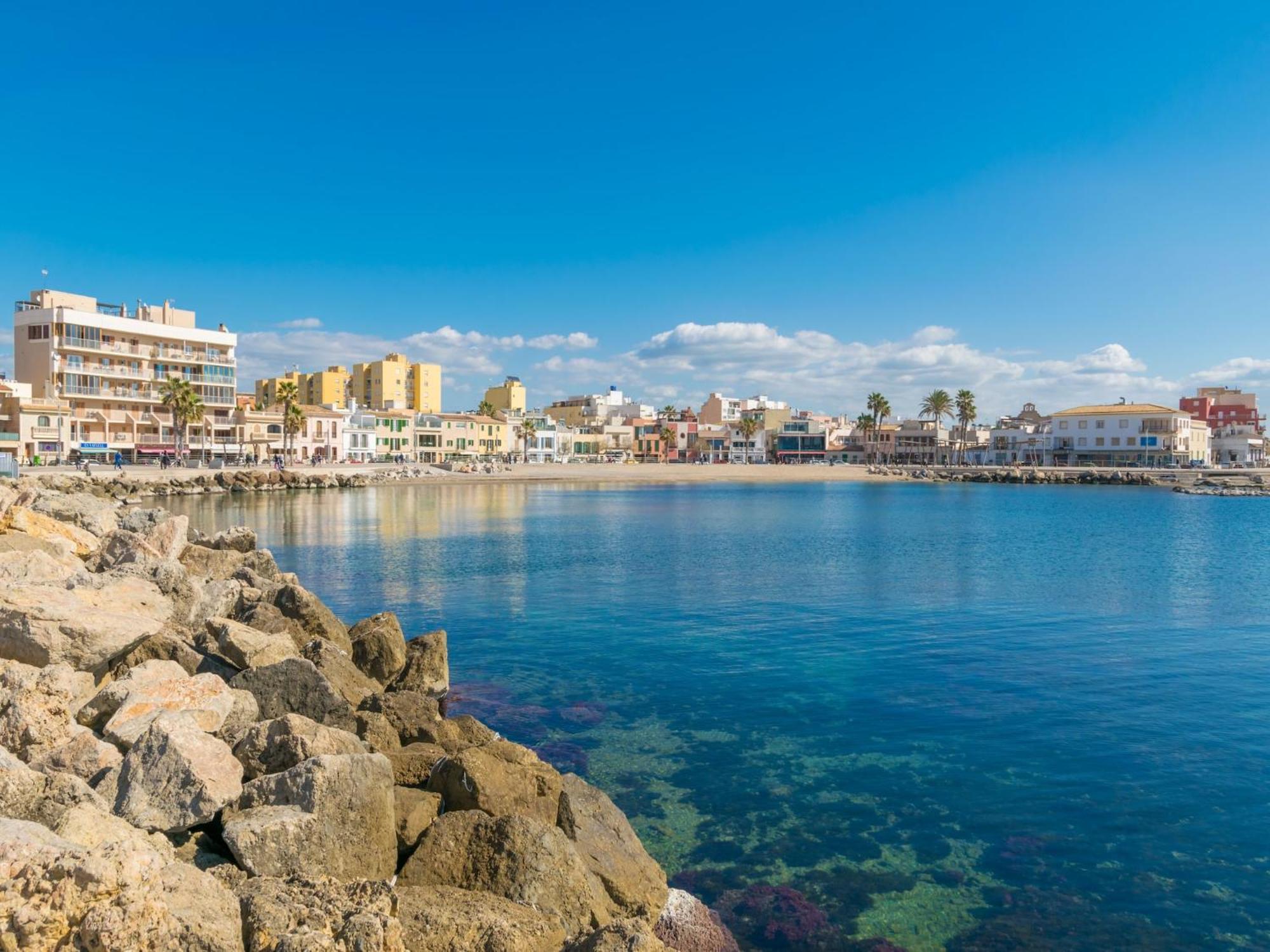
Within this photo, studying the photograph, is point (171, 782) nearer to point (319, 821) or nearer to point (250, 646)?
point (319, 821)

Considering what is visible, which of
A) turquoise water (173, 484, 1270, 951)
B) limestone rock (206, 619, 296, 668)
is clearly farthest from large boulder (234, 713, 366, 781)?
turquoise water (173, 484, 1270, 951)

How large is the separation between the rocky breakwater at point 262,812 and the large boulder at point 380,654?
67.0 inches

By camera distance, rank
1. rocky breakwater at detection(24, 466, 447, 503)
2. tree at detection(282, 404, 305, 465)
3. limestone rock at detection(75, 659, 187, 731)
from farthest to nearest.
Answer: tree at detection(282, 404, 305, 465) → rocky breakwater at detection(24, 466, 447, 503) → limestone rock at detection(75, 659, 187, 731)

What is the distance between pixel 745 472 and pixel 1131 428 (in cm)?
6189

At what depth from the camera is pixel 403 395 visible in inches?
5950

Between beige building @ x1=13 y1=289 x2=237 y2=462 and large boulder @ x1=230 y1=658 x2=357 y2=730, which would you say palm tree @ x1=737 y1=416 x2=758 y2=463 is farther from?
large boulder @ x1=230 y1=658 x2=357 y2=730

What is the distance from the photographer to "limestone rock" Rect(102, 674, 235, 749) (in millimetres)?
8969

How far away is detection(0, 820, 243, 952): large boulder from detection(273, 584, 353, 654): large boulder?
432 inches

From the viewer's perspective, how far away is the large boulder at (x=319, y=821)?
7102 millimetres

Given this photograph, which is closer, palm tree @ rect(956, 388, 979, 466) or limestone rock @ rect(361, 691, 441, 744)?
limestone rock @ rect(361, 691, 441, 744)

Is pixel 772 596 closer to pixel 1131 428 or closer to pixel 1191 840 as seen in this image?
pixel 1191 840

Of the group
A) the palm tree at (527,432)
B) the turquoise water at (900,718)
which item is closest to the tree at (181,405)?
the turquoise water at (900,718)

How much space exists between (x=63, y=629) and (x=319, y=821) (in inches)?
229

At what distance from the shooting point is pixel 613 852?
880cm
